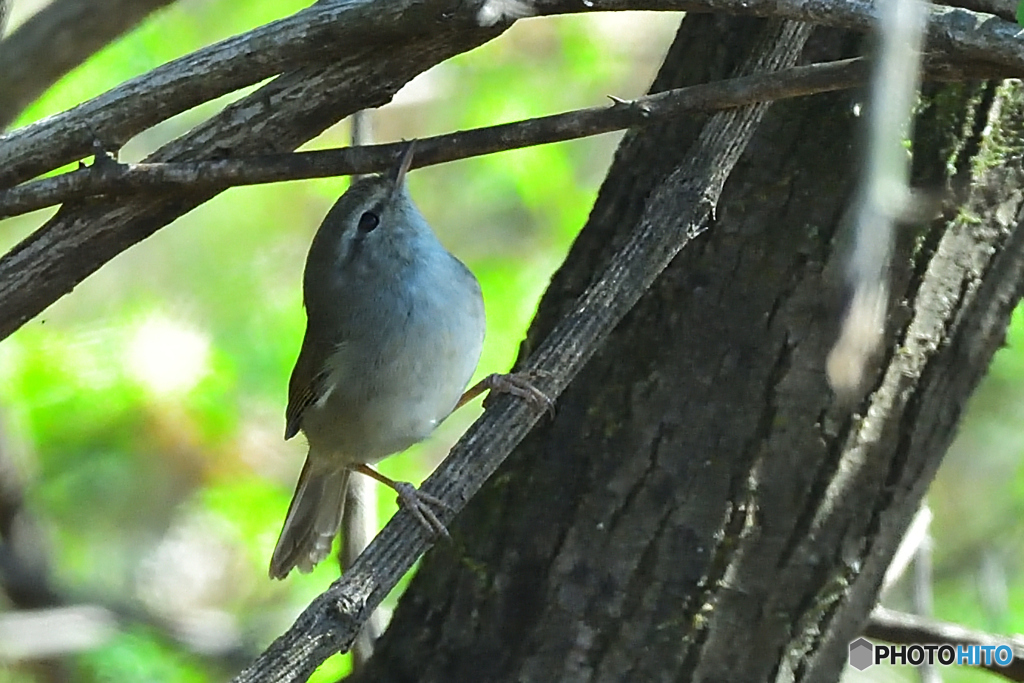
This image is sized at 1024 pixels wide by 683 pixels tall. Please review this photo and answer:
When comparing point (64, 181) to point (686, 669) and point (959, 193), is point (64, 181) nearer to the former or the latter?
point (686, 669)

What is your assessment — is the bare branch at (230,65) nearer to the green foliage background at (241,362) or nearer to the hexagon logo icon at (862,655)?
the hexagon logo icon at (862,655)

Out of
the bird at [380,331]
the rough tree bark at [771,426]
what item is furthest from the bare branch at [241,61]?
the bird at [380,331]

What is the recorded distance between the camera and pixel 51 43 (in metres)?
2.26

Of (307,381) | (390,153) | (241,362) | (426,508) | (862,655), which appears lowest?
(862,655)

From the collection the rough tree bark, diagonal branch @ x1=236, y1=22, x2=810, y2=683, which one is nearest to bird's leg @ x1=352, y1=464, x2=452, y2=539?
diagonal branch @ x1=236, y1=22, x2=810, y2=683

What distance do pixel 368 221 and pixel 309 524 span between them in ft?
2.94

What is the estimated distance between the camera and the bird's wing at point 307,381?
2.89 m

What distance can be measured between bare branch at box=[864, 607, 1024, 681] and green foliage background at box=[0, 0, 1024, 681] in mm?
1044

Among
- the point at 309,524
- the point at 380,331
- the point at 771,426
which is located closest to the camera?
the point at 771,426

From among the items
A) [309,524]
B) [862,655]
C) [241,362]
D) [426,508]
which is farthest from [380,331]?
[241,362]

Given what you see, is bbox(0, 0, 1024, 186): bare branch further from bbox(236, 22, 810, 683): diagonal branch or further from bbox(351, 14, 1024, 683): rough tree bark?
bbox(351, 14, 1024, 683): rough tree bark

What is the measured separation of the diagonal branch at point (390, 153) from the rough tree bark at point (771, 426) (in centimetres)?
46

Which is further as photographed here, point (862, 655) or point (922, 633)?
point (862, 655)

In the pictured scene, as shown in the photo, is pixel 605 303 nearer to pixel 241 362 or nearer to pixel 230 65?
pixel 230 65
